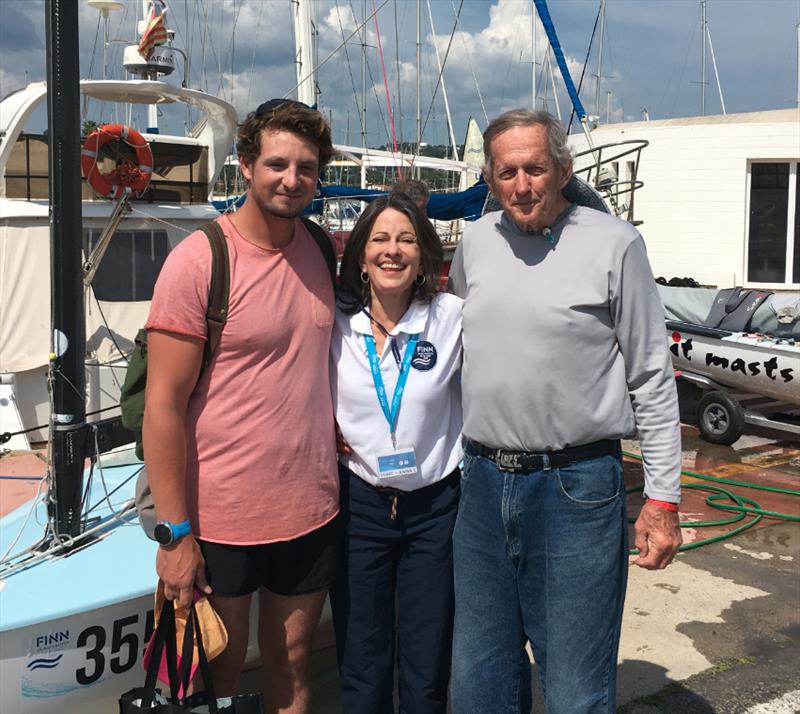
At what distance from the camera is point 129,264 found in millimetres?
8922

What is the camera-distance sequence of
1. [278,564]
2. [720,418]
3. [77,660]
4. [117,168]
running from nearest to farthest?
[278,564], [77,660], [117,168], [720,418]

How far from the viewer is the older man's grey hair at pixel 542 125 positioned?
2.47 metres

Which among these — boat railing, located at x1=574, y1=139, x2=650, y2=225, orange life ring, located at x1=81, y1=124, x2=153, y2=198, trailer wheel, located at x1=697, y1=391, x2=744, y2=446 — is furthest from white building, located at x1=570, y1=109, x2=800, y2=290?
orange life ring, located at x1=81, y1=124, x2=153, y2=198

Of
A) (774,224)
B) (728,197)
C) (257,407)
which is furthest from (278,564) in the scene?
(774,224)

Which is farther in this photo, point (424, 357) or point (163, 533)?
point (424, 357)

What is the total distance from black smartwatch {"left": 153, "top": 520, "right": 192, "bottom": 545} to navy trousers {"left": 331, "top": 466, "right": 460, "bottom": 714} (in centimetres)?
56

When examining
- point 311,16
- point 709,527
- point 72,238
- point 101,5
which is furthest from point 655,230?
point 72,238

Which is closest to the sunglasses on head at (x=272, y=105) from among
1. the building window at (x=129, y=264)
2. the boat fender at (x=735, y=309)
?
the building window at (x=129, y=264)

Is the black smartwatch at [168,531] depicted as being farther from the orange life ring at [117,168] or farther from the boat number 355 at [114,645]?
the orange life ring at [117,168]

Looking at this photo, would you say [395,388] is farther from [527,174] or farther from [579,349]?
[527,174]

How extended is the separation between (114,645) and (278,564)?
88 centimetres

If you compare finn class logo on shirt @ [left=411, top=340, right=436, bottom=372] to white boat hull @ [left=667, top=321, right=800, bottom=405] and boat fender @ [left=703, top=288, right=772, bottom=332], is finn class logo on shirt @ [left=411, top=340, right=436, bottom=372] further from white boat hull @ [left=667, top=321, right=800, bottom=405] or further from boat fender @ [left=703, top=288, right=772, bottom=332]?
boat fender @ [left=703, top=288, right=772, bottom=332]

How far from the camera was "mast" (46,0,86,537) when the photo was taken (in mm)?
3068

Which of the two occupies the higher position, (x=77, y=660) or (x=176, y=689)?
(x=176, y=689)
